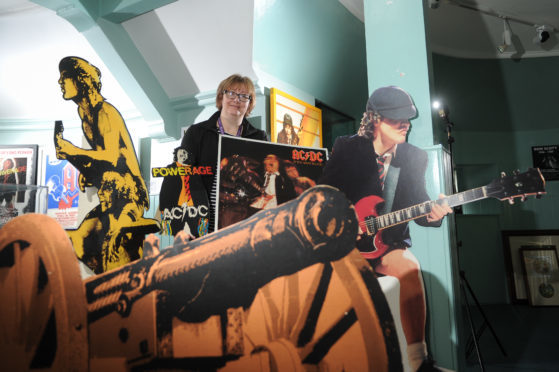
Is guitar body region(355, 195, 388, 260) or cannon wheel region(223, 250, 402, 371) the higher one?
guitar body region(355, 195, 388, 260)

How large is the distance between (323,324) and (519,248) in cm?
438

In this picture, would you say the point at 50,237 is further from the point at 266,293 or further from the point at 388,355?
the point at 388,355

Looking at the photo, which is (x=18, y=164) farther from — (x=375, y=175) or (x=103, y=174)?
(x=375, y=175)

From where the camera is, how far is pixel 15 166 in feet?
9.23

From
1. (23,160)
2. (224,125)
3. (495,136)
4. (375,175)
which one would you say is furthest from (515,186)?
(495,136)

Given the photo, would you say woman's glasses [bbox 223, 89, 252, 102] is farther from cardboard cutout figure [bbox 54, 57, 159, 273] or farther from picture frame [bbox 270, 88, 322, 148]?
picture frame [bbox 270, 88, 322, 148]

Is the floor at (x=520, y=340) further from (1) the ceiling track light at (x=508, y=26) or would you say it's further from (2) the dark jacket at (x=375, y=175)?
(1) the ceiling track light at (x=508, y=26)

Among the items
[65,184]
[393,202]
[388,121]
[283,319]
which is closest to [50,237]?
[283,319]

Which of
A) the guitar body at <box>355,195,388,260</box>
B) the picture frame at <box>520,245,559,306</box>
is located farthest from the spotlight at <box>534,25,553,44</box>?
the guitar body at <box>355,195,388,260</box>

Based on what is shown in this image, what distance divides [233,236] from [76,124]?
268 centimetres

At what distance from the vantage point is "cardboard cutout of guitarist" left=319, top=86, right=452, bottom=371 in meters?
1.62

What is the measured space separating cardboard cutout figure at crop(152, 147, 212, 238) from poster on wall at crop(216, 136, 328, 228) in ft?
0.23

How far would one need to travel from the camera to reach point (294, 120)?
2742 millimetres

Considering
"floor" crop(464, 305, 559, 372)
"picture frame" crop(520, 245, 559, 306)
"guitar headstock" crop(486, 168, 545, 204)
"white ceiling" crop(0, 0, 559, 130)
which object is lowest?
"floor" crop(464, 305, 559, 372)
